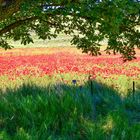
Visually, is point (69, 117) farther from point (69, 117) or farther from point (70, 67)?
point (70, 67)

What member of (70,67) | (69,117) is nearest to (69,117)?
(69,117)

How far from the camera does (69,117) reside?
5.73m

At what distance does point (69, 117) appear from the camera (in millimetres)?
5727

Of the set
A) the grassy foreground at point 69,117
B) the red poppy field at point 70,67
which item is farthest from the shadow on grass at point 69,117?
the red poppy field at point 70,67

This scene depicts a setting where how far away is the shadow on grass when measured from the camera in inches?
205

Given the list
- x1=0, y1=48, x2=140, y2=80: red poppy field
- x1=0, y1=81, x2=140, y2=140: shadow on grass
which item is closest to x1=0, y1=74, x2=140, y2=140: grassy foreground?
x1=0, y1=81, x2=140, y2=140: shadow on grass

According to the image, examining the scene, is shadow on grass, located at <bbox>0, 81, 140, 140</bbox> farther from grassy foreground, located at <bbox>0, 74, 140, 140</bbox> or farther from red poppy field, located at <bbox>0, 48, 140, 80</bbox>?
red poppy field, located at <bbox>0, 48, 140, 80</bbox>

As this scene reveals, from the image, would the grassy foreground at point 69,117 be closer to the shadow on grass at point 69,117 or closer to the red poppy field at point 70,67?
the shadow on grass at point 69,117

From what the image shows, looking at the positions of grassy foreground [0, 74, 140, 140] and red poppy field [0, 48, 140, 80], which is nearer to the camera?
grassy foreground [0, 74, 140, 140]

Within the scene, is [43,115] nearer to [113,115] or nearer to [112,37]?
[113,115]

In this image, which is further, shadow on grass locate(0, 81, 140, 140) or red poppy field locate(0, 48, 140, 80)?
red poppy field locate(0, 48, 140, 80)

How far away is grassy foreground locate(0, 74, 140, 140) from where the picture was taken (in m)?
5.18

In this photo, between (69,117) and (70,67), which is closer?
(69,117)

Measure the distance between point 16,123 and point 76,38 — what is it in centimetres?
484
